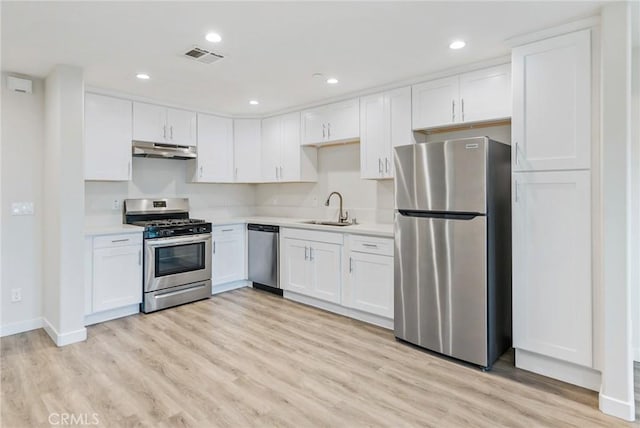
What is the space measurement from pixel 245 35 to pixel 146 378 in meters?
2.51

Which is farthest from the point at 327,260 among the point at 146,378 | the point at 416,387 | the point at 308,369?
the point at 146,378

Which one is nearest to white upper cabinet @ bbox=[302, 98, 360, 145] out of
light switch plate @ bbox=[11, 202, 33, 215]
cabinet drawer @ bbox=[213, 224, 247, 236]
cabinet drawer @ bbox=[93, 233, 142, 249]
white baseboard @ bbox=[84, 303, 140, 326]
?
cabinet drawer @ bbox=[213, 224, 247, 236]

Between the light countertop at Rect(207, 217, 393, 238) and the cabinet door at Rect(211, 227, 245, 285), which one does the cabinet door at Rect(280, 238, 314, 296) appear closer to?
the light countertop at Rect(207, 217, 393, 238)

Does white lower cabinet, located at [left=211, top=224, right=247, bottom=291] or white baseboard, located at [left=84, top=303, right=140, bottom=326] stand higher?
white lower cabinet, located at [left=211, top=224, right=247, bottom=291]

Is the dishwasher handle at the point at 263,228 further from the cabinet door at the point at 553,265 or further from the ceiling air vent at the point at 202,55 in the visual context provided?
the cabinet door at the point at 553,265

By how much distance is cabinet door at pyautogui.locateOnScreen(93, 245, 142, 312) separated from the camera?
3.59m

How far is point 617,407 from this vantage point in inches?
84.0

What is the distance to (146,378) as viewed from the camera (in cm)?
257

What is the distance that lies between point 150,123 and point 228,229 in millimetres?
1548

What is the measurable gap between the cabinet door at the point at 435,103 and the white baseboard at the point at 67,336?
357 cm

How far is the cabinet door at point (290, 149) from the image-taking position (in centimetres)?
471

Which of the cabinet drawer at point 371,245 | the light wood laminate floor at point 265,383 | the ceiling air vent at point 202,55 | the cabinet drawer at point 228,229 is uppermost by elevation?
the ceiling air vent at point 202,55

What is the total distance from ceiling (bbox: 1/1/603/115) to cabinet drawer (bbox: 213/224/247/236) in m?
1.73

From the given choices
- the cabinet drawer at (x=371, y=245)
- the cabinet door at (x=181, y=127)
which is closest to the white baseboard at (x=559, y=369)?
the cabinet drawer at (x=371, y=245)
